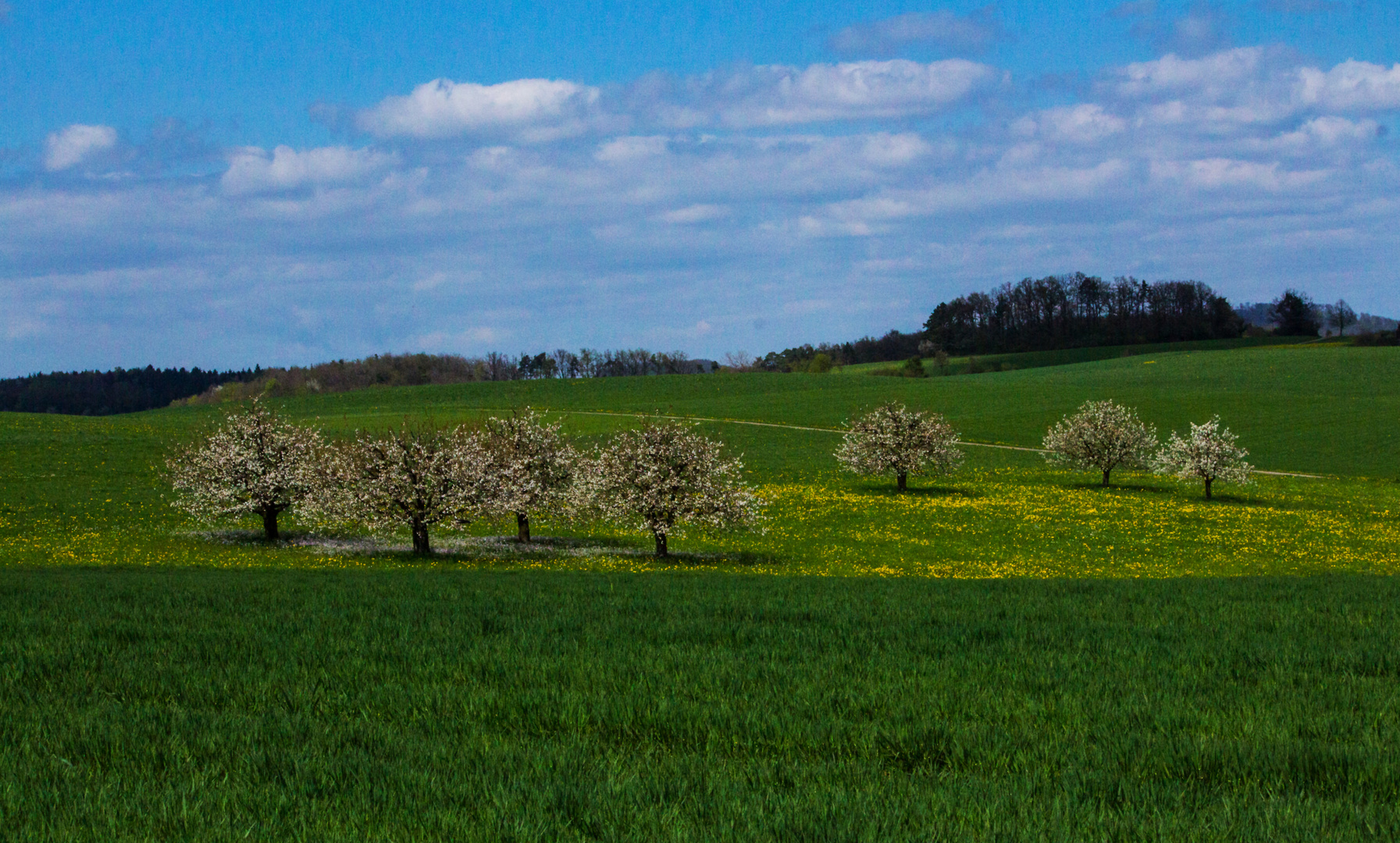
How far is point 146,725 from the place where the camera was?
824cm

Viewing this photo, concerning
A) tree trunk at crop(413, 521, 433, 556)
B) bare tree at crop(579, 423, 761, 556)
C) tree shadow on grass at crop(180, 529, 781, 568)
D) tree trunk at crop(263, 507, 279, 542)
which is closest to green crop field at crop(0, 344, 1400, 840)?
tree trunk at crop(413, 521, 433, 556)

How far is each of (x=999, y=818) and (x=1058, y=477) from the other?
56.2 metres

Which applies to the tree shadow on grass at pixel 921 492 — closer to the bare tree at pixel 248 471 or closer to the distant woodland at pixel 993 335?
the bare tree at pixel 248 471

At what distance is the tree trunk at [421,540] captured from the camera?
120ft

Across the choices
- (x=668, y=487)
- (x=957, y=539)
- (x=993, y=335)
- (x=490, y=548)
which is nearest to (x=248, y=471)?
(x=490, y=548)

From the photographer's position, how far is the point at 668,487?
116 ft

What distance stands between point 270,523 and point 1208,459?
44231mm

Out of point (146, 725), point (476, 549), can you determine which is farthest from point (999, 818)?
point (476, 549)

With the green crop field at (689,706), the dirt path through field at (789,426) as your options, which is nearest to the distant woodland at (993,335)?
the dirt path through field at (789,426)

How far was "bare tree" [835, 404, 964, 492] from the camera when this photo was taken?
5344cm

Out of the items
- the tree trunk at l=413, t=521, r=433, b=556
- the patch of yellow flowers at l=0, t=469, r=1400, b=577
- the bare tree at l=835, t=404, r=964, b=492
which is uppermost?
the bare tree at l=835, t=404, r=964, b=492

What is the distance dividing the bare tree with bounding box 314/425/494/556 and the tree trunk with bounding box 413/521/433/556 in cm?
4

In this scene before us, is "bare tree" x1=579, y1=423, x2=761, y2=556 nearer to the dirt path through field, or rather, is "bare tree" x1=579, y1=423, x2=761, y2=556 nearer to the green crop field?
the green crop field

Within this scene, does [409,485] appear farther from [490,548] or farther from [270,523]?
[270,523]
